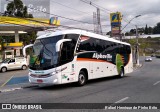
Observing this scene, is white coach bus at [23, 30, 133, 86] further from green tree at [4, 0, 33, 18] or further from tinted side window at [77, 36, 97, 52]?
green tree at [4, 0, 33, 18]

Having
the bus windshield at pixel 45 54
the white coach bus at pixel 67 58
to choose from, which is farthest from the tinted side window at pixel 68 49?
the bus windshield at pixel 45 54

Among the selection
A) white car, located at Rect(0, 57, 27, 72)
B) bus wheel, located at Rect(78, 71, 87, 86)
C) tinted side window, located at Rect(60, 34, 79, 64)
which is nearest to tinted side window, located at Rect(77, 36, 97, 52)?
tinted side window, located at Rect(60, 34, 79, 64)

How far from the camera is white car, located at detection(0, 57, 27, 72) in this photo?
108 ft

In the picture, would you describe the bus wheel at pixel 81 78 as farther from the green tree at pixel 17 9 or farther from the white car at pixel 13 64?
the green tree at pixel 17 9

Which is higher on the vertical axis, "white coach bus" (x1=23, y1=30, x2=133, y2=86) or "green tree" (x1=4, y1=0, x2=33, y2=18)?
"green tree" (x1=4, y1=0, x2=33, y2=18)

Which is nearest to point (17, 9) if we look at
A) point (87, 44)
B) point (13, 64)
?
point (13, 64)

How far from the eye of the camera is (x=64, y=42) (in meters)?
13.8

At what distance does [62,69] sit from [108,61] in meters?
6.09

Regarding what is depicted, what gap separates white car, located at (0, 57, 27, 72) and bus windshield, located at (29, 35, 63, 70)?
1982 centimetres

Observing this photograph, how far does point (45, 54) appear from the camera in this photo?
13570 millimetres

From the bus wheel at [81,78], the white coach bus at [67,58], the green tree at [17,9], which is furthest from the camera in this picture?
the green tree at [17,9]

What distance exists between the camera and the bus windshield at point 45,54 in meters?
13.3

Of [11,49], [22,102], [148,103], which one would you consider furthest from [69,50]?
[11,49]

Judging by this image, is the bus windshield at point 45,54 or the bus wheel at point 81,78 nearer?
the bus windshield at point 45,54
